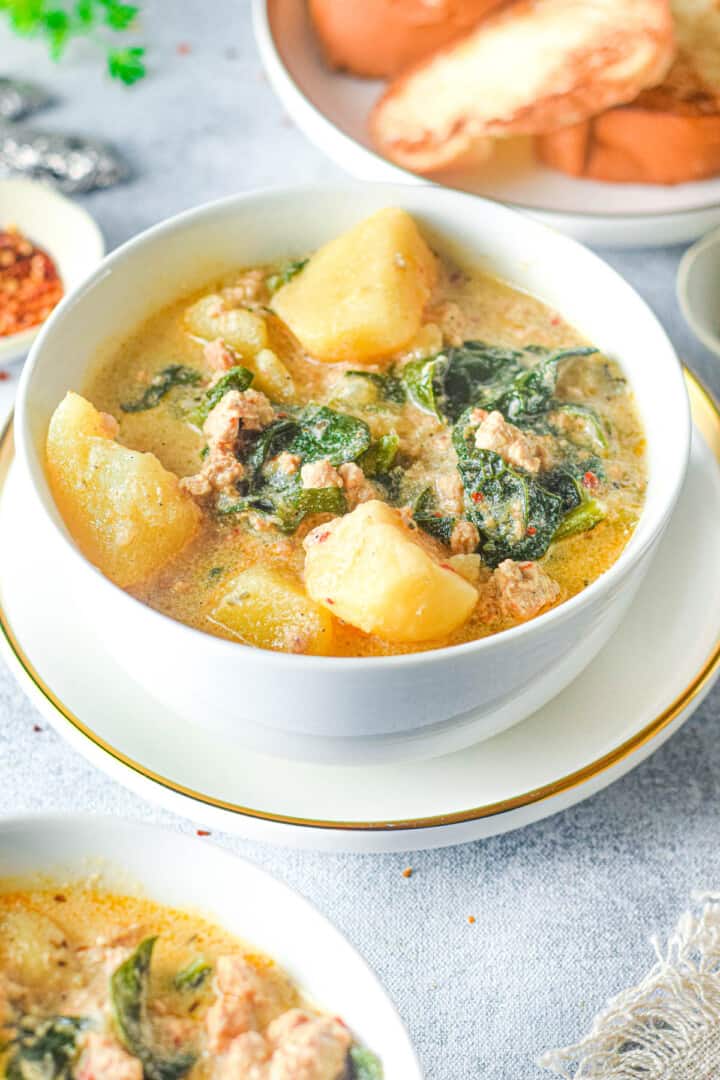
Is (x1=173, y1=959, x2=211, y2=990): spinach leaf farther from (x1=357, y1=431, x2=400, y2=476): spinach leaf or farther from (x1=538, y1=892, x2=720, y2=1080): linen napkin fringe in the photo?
(x1=357, y1=431, x2=400, y2=476): spinach leaf

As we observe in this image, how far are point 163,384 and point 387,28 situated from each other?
6.43 feet

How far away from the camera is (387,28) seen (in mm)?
4121

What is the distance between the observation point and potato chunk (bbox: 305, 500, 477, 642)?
223cm

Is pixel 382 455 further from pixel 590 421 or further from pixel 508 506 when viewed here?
pixel 590 421

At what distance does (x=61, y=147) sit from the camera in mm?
4176

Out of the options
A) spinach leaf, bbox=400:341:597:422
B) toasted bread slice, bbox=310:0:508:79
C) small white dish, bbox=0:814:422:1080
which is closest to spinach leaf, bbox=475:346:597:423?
spinach leaf, bbox=400:341:597:422

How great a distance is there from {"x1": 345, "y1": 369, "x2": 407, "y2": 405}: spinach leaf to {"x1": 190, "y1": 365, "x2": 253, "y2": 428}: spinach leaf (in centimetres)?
24

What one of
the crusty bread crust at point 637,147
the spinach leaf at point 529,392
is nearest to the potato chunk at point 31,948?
the spinach leaf at point 529,392

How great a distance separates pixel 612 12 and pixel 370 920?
2826 mm

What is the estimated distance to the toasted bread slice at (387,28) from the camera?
407cm

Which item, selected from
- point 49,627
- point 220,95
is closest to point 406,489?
point 49,627

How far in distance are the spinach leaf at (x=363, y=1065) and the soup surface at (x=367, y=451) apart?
0.76 metres

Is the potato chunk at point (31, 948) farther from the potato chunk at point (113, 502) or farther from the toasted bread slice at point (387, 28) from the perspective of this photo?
the toasted bread slice at point (387, 28)

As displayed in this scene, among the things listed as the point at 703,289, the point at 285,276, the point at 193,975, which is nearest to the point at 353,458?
the point at 285,276
